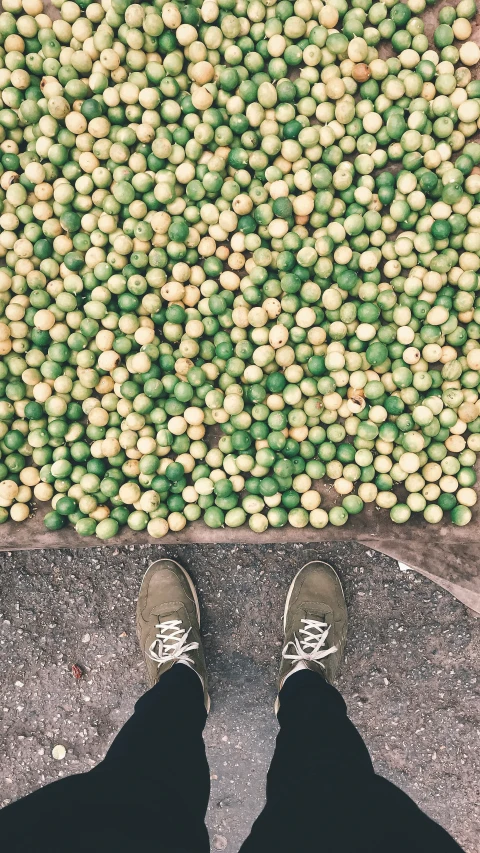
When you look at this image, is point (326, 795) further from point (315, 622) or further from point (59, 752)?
point (59, 752)

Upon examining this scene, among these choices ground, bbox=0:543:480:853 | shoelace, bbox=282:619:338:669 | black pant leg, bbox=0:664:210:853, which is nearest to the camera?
black pant leg, bbox=0:664:210:853

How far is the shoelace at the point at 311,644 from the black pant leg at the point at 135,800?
701 mm

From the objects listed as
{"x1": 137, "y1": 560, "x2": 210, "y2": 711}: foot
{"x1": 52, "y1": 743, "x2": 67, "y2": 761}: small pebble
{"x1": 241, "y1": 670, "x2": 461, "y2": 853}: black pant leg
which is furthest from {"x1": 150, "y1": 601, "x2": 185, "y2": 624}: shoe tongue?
{"x1": 52, "y1": 743, "x2": 67, "y2": 761}: small pebble

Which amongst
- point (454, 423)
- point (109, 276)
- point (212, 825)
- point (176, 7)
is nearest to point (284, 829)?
point (454, 423)

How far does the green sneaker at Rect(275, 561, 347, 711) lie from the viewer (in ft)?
9.67

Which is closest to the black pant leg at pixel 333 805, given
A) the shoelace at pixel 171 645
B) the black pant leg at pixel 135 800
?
the black pant leg at pixel 135 800

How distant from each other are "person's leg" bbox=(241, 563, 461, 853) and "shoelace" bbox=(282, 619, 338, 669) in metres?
0.09

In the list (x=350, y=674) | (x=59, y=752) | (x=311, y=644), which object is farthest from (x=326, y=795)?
(x=59, y=752)

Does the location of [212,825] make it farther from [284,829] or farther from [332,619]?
[284,829]

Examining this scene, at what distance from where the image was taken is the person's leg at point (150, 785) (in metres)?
1.56

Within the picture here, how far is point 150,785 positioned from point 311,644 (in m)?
1.26

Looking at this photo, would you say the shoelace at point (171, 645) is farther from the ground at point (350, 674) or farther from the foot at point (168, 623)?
the ground at point (350, 674)

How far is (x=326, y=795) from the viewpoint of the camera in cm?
180

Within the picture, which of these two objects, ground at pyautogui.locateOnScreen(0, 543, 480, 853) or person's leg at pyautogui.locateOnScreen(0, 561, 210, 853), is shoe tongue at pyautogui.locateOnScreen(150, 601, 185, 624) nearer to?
person's leg at pyautogui.locateOnScreen(0, 561, 210, 853)
